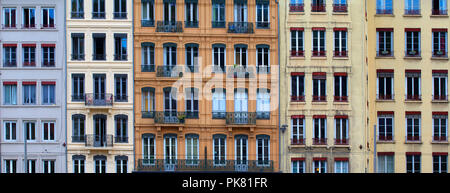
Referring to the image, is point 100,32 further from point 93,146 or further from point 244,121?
point 244,121

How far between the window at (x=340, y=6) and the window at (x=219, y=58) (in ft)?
8.72

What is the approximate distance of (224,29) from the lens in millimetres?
12703

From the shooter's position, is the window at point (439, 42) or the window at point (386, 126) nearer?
the window at point (386, 126)

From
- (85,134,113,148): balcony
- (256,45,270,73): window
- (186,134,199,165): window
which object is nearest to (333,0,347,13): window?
(256,45,270,73): window

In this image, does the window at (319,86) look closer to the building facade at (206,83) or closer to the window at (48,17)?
the building facade at (206,83)

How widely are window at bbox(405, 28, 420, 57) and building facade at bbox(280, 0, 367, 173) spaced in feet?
3.29

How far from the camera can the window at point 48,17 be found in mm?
12578

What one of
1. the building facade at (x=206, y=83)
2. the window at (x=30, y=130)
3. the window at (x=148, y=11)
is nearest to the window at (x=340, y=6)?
the building facade at (x=206, y=83)

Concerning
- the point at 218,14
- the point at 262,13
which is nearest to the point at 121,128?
the point at 218,14

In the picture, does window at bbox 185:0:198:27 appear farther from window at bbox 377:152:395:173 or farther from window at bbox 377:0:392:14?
window at bbox 377:152:395:173

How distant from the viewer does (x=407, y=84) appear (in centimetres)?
1271

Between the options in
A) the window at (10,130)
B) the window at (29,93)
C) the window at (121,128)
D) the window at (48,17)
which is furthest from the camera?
the window at (121,128)

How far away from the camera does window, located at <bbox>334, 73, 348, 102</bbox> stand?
1270 centimetres
